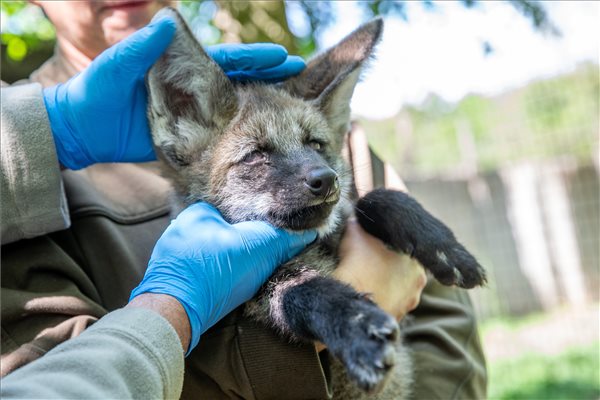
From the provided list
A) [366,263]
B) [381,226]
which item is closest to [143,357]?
[366,263]

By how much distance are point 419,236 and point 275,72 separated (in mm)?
1184

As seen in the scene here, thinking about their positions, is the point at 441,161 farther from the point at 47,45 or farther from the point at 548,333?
the point at 47,45

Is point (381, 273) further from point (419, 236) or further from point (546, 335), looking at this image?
point (546, 335)

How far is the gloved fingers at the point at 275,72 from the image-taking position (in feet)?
10.0

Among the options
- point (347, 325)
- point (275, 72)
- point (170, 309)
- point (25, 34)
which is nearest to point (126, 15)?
point (275, 72)

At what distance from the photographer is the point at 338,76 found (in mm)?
2902

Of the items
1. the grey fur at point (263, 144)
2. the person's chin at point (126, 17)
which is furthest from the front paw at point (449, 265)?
the person's chin at point (126, 17)

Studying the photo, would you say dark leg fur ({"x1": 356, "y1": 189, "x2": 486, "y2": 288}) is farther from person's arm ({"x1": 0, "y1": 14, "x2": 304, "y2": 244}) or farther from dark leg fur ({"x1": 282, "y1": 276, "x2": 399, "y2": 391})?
person's arm ({"x1": 0, "y1": 14, "x2": 304, "y2": 244})

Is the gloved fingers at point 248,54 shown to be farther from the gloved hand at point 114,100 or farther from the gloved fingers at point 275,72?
the gloved fingers at point 275,72

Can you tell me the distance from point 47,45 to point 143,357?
6.82 metres

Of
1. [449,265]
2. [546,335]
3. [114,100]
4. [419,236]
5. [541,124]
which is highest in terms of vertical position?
[114,100]

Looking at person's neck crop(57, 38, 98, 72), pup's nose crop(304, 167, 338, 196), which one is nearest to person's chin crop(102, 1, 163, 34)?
person's neck crop(57, 38, 98, 72)

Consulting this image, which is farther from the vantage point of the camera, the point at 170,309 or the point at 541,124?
the point at 541,124

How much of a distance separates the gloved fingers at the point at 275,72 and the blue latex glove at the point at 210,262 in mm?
859
